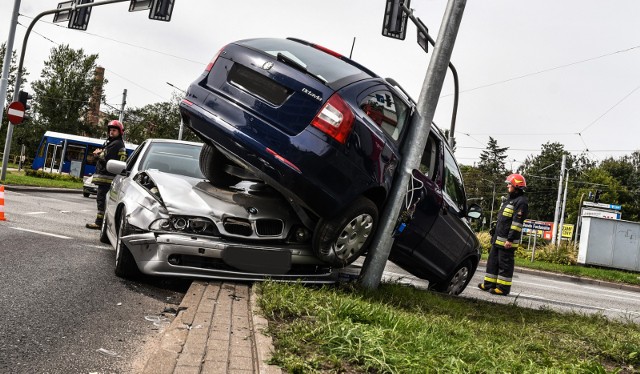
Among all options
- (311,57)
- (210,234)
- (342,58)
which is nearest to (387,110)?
(342,58)

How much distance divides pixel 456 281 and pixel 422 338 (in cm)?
409

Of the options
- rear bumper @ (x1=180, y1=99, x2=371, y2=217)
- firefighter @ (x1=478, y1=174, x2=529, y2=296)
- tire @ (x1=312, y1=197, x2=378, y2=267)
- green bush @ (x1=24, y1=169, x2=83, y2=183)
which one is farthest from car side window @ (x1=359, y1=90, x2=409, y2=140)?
green bush @ (x1=24, y1=169, x2=83, y2=183)

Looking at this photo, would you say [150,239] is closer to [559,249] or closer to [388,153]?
[388,153]

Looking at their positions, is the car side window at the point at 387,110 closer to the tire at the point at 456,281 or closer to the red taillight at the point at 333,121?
the red taillight at the point at 333,121

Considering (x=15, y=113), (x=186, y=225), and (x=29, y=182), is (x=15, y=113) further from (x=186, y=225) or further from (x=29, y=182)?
(x=186, y=225)

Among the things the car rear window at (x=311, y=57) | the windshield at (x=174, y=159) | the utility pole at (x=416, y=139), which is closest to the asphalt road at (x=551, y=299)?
the utility pole at (x=416, y=139)

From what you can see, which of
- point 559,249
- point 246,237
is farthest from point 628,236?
point 246,237

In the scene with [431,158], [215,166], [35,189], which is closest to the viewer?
[215,166]

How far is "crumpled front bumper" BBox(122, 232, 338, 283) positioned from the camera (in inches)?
180

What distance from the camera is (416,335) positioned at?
3.47 meters

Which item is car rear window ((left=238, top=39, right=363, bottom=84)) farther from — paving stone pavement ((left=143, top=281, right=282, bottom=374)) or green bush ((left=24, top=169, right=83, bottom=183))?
green bush ((left=24, top=169, right=83, bottom=183))

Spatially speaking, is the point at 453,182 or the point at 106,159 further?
the point at 106,159

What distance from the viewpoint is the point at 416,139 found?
552cm

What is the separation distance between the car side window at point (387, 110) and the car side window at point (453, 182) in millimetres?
1271
